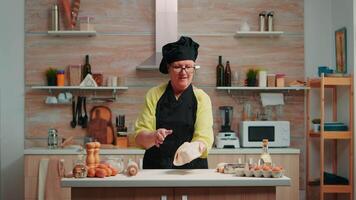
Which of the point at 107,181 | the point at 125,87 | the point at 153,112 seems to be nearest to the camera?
the point at 107,181

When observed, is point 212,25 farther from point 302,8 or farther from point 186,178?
point 186,178

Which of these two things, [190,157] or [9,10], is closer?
[190,157]

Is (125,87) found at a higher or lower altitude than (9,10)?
lower

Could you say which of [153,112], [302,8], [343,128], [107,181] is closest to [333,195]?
[343,128]

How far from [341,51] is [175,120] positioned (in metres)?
2.95

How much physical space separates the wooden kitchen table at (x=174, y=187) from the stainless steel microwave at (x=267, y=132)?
2.81 meters

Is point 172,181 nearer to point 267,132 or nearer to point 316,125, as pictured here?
point 267,132

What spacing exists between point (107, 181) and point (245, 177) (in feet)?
2.17

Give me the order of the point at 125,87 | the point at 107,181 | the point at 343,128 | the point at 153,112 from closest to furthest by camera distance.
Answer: the point at 107,181
the point at 153,112
the point at 343,128
the point at 125,87

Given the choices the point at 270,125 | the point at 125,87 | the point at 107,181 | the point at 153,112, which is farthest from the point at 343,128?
the point at 107,181

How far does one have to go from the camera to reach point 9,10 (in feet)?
18.2

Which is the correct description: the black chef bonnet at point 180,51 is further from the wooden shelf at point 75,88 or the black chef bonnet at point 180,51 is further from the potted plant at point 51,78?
the potted plant at point 51,78

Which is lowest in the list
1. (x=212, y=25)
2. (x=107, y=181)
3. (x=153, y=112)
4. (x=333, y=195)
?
(x=333, y=195)

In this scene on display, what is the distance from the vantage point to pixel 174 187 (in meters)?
2.52
